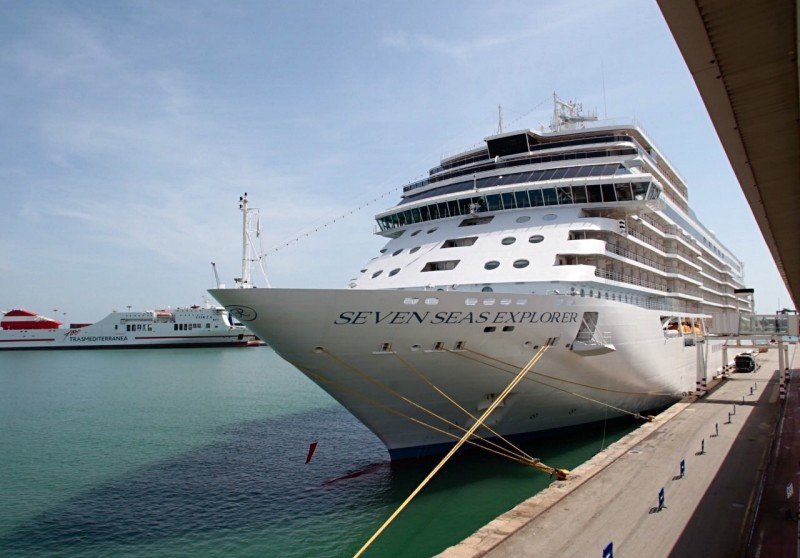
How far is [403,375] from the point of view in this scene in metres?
14.0

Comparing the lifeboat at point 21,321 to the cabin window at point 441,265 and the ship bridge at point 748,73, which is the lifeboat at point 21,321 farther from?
the ship bridge at point 748,73

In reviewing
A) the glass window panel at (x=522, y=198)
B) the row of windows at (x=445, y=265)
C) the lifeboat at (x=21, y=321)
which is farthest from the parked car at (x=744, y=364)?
the lifeboat at (x=21, y=321)

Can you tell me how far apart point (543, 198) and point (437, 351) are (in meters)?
9.44

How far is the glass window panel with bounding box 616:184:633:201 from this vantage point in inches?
781

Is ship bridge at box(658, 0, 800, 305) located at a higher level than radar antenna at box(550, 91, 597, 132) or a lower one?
lower

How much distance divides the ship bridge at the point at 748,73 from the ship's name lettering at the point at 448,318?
6.53 m

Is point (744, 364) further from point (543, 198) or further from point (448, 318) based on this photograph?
point (448, 318)

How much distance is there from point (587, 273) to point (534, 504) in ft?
27.8

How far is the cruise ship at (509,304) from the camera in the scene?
43.1 feet

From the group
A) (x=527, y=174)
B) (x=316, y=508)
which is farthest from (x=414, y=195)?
(x=316, y=508)

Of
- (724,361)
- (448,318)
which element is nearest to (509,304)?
(448,318)

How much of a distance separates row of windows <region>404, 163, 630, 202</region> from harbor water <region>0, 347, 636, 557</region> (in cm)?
964

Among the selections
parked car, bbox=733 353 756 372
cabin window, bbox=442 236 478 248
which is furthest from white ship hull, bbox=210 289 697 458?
parked car, bbox=733 353 756 372

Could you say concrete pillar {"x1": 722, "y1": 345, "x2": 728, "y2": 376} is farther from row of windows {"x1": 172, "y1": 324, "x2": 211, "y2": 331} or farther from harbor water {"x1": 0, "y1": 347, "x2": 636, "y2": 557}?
row of windows {"x1": 172, "y1": 324, "x2": 211, "y2": 331}
